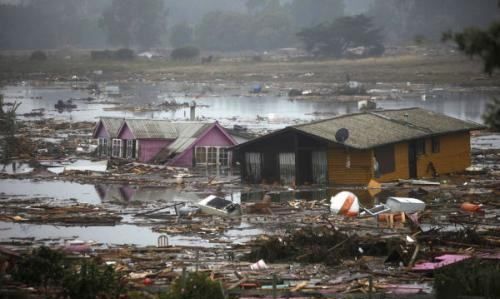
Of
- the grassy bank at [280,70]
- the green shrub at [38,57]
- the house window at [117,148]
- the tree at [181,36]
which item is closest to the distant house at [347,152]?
the house window at [117,148]

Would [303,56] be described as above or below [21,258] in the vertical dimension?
above

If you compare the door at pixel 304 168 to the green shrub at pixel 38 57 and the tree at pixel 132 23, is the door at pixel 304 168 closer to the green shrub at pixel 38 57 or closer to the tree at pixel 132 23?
the green shrub at pixel 38 57

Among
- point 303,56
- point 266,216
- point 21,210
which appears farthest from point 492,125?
point 303,56

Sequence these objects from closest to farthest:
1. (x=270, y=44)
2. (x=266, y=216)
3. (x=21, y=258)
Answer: (x=21, y=258)
(x=266, y=216)
(x=270, y=44)

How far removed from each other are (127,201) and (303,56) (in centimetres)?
8826

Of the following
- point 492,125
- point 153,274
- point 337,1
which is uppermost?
point 337,1

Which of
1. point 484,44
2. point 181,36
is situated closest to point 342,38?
point 181,36

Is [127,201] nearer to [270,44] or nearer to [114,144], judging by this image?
[114,144]

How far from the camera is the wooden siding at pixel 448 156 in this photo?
120ft

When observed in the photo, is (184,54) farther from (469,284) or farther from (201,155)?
(469,284)

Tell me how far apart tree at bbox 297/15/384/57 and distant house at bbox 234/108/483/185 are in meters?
78.0

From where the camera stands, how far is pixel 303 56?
119 meters

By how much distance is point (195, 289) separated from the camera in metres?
15.8

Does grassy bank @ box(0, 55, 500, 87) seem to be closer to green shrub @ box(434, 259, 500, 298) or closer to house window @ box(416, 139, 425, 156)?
house window @ box(416, 139, 425, 156)
